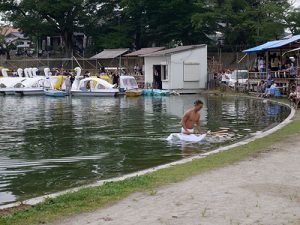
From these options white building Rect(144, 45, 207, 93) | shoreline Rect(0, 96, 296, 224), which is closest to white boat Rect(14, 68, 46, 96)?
white building Rect(144, 45, 207, 93)

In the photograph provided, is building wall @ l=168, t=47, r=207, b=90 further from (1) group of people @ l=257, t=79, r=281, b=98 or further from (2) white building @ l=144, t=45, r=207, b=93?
(1) group of people @ l=257, t=79, r=281, b=98

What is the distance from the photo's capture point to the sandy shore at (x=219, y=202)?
7566 millimetres

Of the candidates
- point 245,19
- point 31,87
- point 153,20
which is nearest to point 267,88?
point 245,19

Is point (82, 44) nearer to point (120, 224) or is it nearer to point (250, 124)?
point (250, 124)

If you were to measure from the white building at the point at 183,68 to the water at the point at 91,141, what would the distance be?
15.9 meters

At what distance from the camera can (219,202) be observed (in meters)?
8.52

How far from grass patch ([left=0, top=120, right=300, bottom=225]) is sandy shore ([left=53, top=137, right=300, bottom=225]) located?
297mm

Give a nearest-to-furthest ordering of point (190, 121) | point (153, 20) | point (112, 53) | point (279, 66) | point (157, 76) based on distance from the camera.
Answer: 1. point (190, 121)
2. point (279, 66)
3. point (157, 76)
4. point (112, 53)
5. point (153, 20)

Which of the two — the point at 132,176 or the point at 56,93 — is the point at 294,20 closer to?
the point at 56,93

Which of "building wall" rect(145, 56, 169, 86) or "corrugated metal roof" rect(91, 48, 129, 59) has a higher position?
"corrugated metal roof" rect(91, 48, 129, 59)

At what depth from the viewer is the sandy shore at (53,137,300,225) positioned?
7.57m

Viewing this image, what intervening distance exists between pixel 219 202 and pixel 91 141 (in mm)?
11005

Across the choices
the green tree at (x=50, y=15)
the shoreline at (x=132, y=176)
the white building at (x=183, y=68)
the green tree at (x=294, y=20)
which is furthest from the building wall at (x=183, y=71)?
the shoreline at (x=132, y=176)

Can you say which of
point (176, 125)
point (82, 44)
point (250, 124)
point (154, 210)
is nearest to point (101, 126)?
point (176, 125)
